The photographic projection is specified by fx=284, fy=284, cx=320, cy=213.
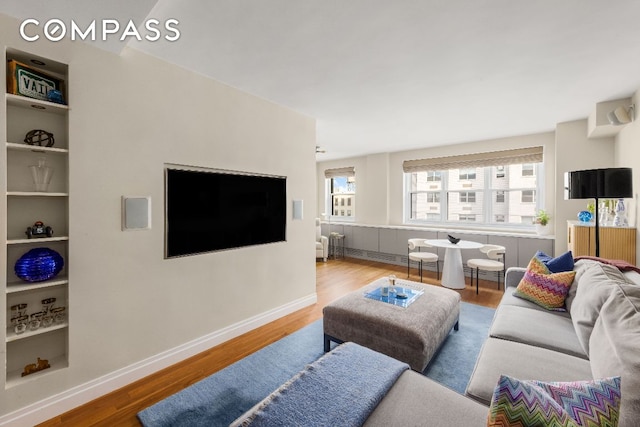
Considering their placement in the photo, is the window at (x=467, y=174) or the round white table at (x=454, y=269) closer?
the round white table at (x=454, y=269)

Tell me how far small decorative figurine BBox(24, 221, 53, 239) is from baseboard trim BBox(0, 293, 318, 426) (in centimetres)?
105

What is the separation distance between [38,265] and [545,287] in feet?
12.3

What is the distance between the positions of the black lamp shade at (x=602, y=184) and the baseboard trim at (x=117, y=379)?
3.63m

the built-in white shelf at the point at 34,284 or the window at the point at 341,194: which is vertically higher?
the window at the point at 341,194

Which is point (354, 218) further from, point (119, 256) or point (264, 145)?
point (119, 256)

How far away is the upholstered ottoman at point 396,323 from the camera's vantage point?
6.89 ft

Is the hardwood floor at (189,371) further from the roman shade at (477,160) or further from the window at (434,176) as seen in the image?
the window at (434,176)

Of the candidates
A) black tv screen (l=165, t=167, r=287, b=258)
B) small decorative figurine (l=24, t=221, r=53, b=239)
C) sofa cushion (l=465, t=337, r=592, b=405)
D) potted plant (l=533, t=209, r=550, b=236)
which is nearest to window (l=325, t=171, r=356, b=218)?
potted plant (l=533, t=209, r=550, b=236)

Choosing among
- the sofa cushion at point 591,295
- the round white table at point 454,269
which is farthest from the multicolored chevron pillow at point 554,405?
the round white table at point 454,269

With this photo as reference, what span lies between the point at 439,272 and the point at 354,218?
103 inches

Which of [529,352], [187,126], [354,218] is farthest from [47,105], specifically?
[354,218]

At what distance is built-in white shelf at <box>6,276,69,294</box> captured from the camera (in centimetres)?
169

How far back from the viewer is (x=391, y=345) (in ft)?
7.12

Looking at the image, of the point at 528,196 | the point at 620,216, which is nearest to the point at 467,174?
the point at 528,196
